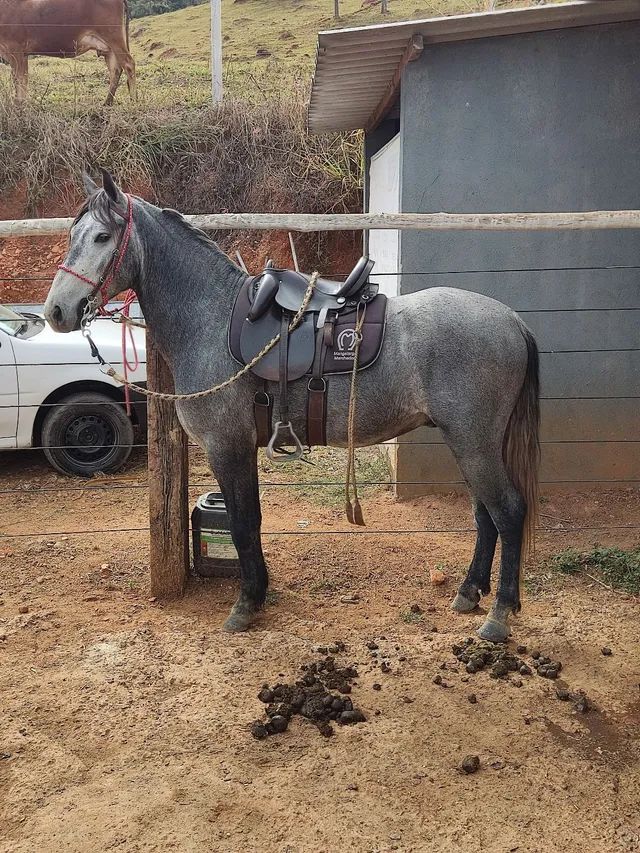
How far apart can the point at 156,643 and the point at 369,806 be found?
156 cm

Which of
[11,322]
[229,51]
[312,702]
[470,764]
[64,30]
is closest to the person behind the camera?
[470,764]

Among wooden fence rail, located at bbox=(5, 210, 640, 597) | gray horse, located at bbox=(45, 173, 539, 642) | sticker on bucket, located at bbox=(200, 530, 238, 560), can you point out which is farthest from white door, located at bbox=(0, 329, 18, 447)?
gray horse, located at bbox=(45, 173, 539, 642)

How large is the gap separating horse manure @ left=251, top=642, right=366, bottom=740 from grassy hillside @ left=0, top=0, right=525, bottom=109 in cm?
1118

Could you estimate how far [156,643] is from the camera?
12.2 feet

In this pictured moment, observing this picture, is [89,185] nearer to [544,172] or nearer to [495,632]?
[495,632]

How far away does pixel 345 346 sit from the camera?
3.46 m

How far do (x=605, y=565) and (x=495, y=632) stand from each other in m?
1.26

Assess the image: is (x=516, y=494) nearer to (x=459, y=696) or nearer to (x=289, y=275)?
(x=459, y=696)

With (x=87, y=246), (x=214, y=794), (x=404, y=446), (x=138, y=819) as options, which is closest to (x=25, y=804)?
(x=138, y=819)

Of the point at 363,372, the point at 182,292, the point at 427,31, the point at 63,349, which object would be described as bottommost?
the point at 63,349

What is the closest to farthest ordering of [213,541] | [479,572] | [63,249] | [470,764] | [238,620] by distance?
[470,764] → [238,620] → [479,572] → [213,541] → [63,249]

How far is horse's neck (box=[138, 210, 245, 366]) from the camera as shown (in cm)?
362

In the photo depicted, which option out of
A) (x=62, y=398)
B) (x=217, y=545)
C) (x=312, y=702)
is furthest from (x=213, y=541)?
(x=62, y=398)

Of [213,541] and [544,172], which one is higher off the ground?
[544,172]
